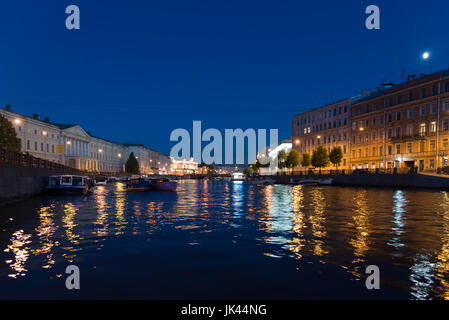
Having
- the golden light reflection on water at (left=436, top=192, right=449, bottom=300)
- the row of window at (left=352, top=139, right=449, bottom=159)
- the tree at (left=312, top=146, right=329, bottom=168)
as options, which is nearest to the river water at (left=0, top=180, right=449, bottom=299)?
the golden light reflection on water at (left=436, top=192, right=449, bottom=300)

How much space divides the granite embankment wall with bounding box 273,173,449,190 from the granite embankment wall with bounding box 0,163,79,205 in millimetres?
48352

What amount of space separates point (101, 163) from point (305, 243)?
135 meters

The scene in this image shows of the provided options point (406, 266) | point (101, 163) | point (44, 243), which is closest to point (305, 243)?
point (406, 266)

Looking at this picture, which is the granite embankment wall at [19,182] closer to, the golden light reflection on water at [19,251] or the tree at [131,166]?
the golden light reflection on water at [19,251]

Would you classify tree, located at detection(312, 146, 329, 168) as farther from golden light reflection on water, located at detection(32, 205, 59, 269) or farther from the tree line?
golden light reflection on water, located at detection(32, 205, 59, 269)

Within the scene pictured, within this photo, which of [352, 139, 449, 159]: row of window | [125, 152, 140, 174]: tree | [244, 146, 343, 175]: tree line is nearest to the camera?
[352, 139, 449, 159]: row of window

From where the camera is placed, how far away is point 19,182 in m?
26.4

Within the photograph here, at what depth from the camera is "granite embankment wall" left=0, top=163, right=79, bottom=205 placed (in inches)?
874

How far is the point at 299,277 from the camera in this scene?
7094 mm

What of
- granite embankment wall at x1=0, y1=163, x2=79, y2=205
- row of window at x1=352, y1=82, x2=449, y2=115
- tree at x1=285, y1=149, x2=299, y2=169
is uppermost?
row of window at x1=352, y1=82, x2=449, y2=115

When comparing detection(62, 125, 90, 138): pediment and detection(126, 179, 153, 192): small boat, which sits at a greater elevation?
detection(62, 125, 90, 138): pediment

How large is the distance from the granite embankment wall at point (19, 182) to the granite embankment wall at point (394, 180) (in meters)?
48.4
